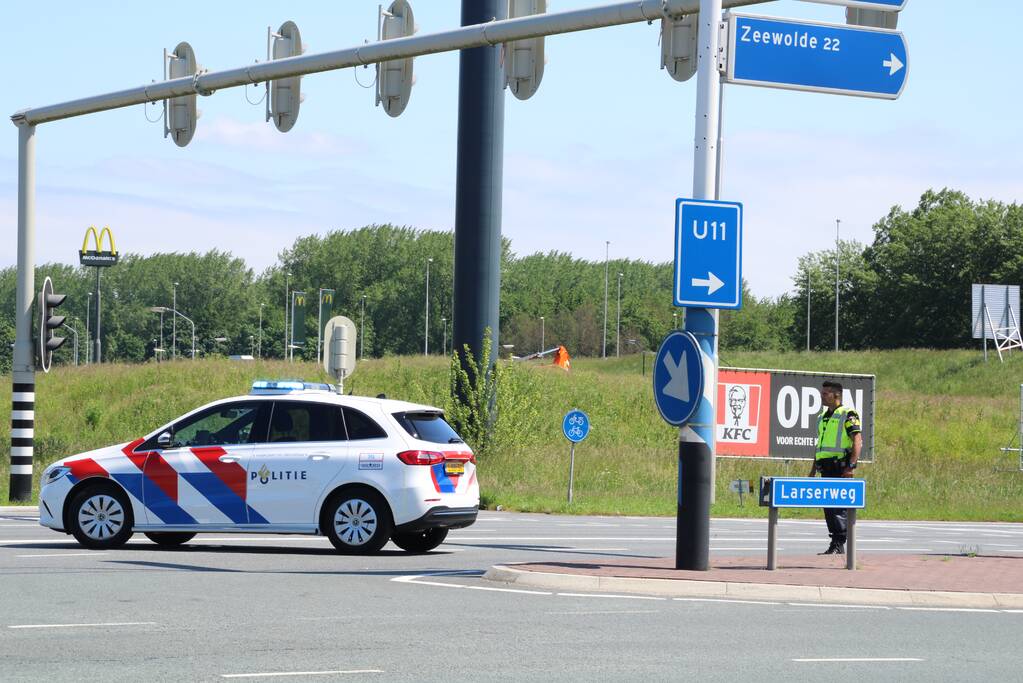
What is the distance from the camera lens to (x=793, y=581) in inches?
512

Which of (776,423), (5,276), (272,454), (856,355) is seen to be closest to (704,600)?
(272,454)

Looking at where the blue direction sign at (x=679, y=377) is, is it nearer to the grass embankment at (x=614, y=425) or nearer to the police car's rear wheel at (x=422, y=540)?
the police car's rear wheel at (x=422, y=540)

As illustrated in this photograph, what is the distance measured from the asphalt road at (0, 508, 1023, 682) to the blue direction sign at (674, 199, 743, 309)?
2.85m

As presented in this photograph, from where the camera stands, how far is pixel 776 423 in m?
38.2

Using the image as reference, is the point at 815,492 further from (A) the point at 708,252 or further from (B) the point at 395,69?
(B) the point at 395,69

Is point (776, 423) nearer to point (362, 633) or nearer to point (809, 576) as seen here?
point (809, 576)

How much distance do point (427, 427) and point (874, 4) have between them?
651 cm

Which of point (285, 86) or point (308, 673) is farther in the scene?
point (285, 86)

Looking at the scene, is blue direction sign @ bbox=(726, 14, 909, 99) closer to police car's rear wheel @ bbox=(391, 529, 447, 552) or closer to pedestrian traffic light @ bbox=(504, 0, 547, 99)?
pedestrian traffic light @ bbox=(504, 0, 547, 99)

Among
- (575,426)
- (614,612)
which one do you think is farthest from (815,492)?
(575,426)

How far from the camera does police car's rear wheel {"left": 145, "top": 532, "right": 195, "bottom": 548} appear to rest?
1706cm

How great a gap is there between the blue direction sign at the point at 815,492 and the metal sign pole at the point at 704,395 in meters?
1.03

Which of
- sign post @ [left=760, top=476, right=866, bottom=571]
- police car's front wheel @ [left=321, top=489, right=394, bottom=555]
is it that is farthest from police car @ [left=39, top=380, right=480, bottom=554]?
sign post @ [left=760, top=476, right=866, bottom=571]

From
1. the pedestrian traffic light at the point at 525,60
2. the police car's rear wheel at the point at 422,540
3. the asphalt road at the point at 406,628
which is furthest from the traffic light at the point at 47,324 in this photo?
the pedestrian traffic light at the point at 525,60
